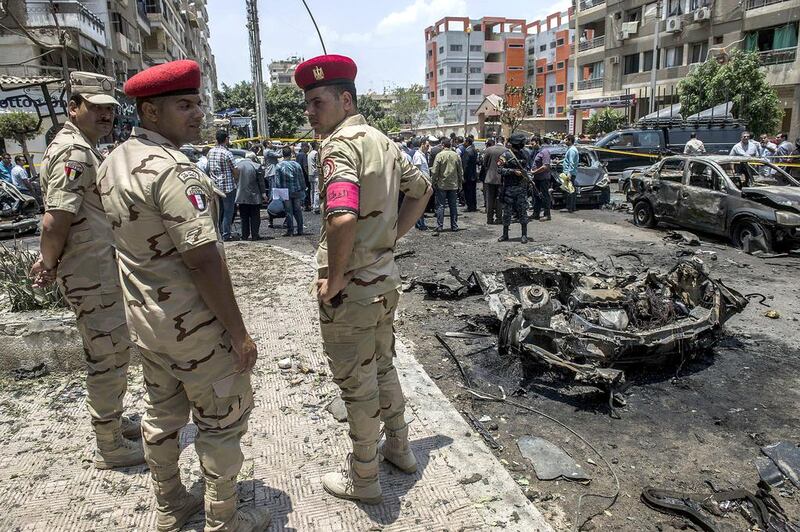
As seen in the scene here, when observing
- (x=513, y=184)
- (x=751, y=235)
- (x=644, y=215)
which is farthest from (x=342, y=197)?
(x=644, y=215)

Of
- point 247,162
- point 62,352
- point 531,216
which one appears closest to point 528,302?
point 62,352

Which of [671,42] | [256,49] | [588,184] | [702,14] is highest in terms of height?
[702,14]

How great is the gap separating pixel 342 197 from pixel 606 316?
3299mm

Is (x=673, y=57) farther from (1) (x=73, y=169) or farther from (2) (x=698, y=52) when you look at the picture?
(1) (x=73, y=169)

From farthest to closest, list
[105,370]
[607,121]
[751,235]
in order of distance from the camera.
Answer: [607,121], [751,235], [105,370]

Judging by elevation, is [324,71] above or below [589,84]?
below

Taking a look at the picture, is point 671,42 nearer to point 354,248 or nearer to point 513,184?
point 513,184

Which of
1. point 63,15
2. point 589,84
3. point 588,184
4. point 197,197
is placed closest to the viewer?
point 197,197

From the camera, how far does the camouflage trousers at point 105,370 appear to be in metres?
2.88

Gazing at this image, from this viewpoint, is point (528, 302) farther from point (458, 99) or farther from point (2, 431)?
point (458, 99)

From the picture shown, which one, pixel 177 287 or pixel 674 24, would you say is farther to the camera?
pixel 674 24

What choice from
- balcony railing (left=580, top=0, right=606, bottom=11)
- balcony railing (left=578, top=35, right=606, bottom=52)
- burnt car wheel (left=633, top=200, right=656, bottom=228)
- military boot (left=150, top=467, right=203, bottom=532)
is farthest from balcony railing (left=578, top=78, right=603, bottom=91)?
military boot (left=150, top=467, right=203, bottom=532)

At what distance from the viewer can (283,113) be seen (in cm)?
5000

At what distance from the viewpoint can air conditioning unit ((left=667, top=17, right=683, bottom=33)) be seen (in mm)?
33531
